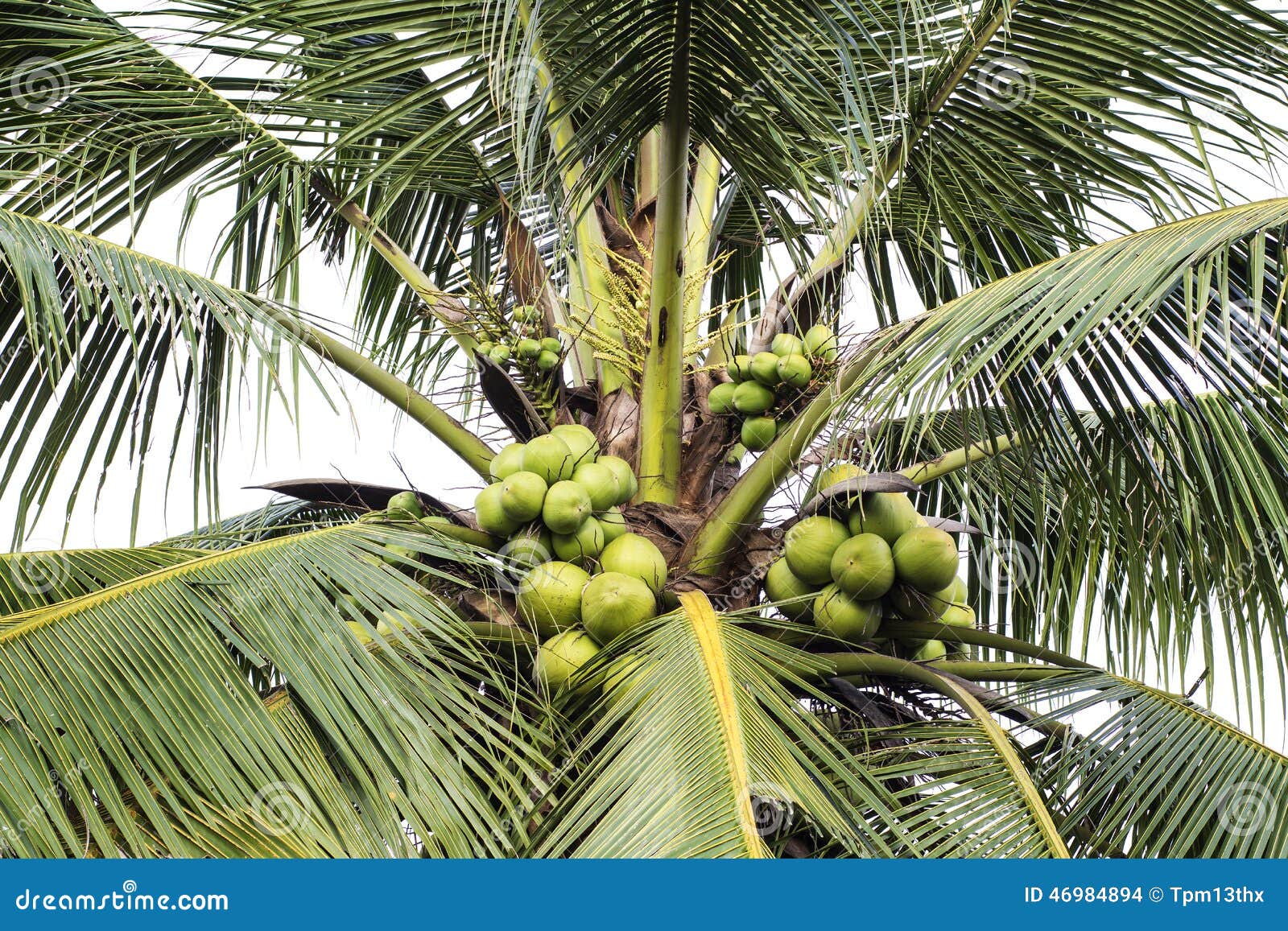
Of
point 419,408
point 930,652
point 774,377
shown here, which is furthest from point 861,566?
point 419,408

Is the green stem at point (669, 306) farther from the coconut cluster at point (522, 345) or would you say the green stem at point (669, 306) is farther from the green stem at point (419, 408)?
the green stem at point (419, 408)

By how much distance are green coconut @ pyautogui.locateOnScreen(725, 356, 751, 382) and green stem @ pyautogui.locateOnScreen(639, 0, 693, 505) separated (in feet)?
0.45

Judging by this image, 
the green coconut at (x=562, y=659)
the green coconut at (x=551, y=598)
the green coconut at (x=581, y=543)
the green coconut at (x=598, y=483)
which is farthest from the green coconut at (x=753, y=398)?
the green coconut at (x=562, y=659)

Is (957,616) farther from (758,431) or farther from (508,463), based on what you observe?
(508,463)

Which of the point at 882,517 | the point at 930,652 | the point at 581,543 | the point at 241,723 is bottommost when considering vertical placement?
the point at 241,723

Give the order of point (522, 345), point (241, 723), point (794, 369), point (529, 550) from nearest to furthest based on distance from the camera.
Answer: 1. point (241, 723)
2. point (529, 550)
3. point (794, 369)
4. point (522, 345)

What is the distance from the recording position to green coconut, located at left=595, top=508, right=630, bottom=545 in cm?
293

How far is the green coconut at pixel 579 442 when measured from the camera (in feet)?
9.85

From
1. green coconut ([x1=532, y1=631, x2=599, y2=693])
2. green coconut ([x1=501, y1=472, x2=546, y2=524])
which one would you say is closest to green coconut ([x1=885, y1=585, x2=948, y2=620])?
green coconut ([x1=532, y1=631, x2=599, y2=693])

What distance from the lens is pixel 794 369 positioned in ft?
10.2

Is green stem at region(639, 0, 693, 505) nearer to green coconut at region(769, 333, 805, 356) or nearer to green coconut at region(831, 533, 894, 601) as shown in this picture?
green coconut at region(769, 333, 805, 356)

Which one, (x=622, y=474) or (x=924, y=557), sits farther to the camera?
(x=622, y=474)

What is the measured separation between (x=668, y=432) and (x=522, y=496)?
22.6 inches

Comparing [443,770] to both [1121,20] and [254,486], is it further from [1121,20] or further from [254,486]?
[1121,20]
